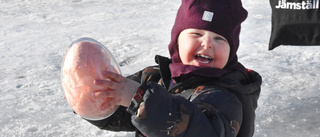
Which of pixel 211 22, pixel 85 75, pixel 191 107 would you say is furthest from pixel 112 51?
pixel 191 107

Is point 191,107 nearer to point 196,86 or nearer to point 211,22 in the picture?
point 196,86

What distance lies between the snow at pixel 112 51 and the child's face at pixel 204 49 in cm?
116

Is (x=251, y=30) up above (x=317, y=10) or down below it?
below

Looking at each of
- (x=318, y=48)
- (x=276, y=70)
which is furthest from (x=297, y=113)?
(x=318, y=48)

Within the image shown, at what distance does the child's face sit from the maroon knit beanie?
26 mm

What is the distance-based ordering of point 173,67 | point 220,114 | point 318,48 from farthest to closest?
point 318,48
point 173,67
point 220,114

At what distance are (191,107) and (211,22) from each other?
0.53m

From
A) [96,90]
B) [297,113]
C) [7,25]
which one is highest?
[96,90]

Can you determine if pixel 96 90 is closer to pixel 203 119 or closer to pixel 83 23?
pixel 203 119

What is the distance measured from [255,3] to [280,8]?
2.94 metres

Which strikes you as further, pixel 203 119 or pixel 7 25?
pixel 7 25

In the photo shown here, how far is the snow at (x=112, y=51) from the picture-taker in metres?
2.93

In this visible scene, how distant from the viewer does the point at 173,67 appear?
183cm

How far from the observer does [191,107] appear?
4.48 feet
